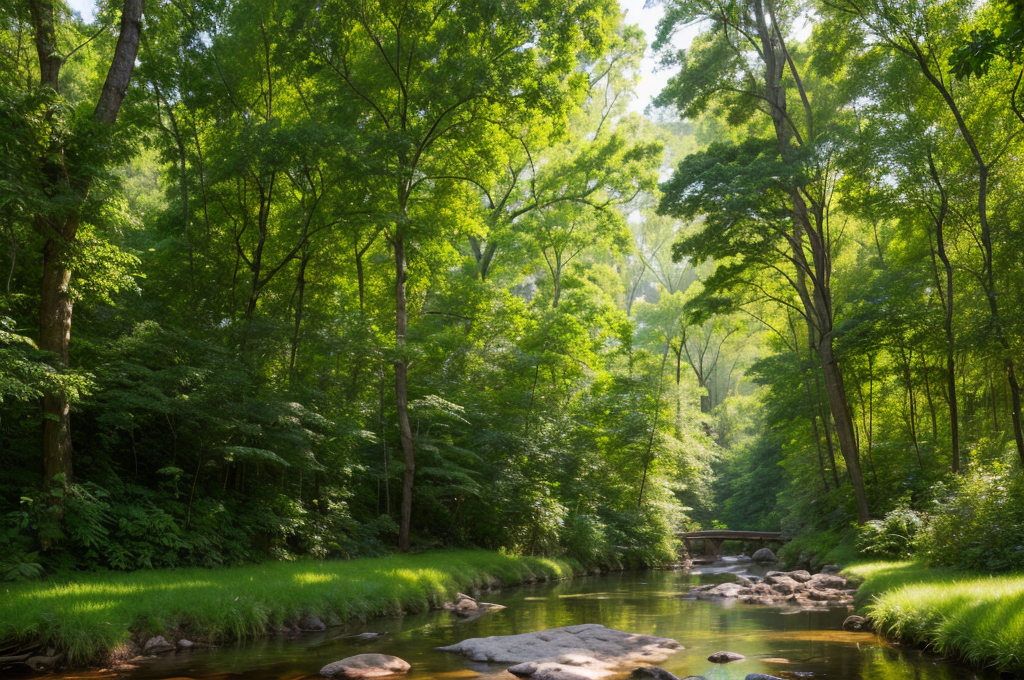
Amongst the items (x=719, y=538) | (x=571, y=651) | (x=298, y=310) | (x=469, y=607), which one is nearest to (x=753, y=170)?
(x=298, y=310)

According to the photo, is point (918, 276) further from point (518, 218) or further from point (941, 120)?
point (518, 218)

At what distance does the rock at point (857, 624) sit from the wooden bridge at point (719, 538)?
752 inches

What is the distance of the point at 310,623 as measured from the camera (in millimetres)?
9484

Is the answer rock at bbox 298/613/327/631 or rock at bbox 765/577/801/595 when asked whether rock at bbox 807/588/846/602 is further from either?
rock at bbox 298/613/327/631

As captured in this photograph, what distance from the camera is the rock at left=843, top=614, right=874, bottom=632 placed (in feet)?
30.8

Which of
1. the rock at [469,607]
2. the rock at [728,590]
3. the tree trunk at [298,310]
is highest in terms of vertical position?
the tree trunk at [298,310]

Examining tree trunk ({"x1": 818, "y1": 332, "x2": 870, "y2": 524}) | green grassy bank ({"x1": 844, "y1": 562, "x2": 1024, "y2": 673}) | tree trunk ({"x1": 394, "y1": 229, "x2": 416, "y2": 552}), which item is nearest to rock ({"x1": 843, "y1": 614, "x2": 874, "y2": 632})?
green grassy bank ({"x1": 844, "y1": 562, "x2": 1024, "y2": 673})

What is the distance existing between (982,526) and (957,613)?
4.01 metres

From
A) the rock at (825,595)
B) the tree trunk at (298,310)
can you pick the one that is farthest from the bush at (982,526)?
the tree trunk at (298,310)

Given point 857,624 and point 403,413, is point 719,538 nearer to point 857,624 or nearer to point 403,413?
point 403,413

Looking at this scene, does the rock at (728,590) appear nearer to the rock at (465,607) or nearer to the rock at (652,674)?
the rock at (465,607)

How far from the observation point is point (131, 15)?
10.6 metres

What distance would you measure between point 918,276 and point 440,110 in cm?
1229

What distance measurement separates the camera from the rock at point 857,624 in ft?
30.8
